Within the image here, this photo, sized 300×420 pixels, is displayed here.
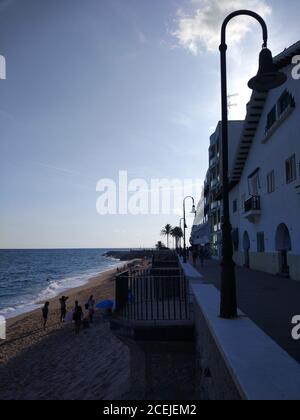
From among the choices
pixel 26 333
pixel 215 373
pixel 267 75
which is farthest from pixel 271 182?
pixel 26 333

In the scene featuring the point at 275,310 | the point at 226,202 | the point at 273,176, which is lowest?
the point at 275,310

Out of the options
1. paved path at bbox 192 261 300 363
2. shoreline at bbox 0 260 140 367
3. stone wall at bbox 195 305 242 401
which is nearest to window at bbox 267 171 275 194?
paved path at bbox 192 261 300 363

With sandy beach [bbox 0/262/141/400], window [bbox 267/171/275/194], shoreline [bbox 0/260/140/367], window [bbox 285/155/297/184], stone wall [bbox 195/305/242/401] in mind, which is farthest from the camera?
window [bbox 267/171/275/194]

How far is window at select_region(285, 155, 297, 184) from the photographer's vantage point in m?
17.2

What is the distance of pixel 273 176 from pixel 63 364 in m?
16.0

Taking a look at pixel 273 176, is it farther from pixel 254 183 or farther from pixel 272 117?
pixel 254 183

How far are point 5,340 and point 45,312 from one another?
296cm

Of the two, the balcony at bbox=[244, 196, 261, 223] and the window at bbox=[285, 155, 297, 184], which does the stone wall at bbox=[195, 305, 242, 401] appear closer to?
the window at bbox=[285, 155, 297, 184]

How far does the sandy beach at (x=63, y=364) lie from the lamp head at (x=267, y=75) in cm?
781

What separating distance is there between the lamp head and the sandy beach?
7.81 m

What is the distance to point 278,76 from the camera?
6.18 meters

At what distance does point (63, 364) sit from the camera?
15.5 meters
